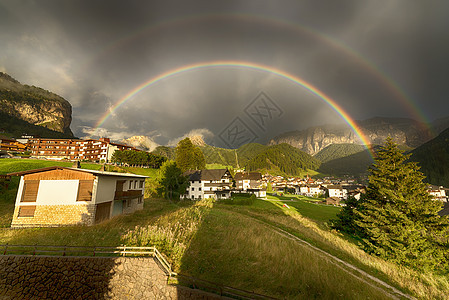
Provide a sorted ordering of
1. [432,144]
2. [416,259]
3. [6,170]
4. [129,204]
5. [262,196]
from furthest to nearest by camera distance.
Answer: [432,144] → [262,196] → [6,170] → [129,204] → [416,259]

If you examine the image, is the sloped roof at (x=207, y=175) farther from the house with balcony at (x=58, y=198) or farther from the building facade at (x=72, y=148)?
the building facade at (x=72, y=148)

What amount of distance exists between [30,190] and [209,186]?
4482 cm

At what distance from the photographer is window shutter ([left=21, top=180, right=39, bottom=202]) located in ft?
63.7

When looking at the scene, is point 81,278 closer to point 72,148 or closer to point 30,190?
point 30,190

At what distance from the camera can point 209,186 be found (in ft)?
198

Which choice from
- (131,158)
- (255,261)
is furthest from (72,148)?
(255,261)

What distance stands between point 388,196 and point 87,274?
29561mm

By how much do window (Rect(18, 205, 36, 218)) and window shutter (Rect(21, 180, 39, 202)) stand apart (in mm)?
742

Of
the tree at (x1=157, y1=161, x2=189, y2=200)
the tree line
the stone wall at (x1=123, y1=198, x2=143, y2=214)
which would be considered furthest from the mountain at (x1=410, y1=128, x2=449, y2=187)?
the stone wall at (x1=123, y1=198, x2=143, y2=214)

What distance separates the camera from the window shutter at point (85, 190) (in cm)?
1995

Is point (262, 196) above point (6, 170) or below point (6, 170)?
below

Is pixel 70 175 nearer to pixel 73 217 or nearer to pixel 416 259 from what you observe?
pixel 73 217

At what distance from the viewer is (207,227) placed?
70.0 ft

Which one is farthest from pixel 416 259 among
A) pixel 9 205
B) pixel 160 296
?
pixel 9 205
